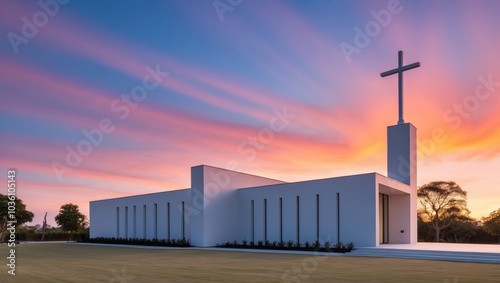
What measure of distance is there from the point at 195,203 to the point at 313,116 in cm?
1011

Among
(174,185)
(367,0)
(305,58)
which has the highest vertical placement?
(367,0)

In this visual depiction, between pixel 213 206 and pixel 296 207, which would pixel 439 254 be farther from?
pixel 213 206

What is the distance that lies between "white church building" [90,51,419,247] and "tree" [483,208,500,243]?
2480 centimetres

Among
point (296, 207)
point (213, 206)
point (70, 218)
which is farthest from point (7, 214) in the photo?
point (296, 207)

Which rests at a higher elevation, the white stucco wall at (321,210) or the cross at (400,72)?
the cross at (400,72)

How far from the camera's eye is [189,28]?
20156 mm

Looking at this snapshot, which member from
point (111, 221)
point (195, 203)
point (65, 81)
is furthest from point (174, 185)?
point (65, 81)

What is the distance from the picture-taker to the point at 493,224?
1943 inches

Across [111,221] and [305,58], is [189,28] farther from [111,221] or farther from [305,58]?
[111,221]

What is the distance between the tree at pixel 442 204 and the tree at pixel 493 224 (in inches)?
131

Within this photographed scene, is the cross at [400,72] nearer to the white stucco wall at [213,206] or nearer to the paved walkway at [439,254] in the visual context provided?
the paved walkway at [439,254]

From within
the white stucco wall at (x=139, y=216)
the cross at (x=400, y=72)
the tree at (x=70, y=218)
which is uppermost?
the cross at (x=400, y=72)

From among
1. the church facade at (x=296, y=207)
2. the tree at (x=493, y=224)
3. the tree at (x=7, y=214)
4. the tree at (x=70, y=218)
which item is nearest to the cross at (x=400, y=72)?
the church facade at (x=296, y=207)

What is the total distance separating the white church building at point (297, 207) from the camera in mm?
24078
